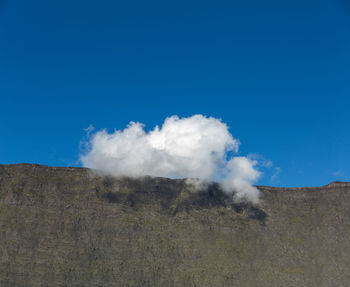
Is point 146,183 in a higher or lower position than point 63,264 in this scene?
higher

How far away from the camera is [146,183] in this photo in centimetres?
10381

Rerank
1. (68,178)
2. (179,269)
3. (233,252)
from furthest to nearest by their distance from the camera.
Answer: (68,178)
(233,252)
(179,269)

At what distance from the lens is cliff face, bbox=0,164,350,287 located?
8062 cm

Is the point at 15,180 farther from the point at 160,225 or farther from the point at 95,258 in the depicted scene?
the point at 160,225

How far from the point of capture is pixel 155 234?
90.9m

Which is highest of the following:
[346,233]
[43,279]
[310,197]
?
[310,197]

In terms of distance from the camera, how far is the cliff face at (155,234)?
3174 inches

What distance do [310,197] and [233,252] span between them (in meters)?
30.2

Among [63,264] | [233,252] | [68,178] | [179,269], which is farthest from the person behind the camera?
[68,178]

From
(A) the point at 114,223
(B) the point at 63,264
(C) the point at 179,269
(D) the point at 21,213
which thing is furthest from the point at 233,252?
(D) the point at 21,213

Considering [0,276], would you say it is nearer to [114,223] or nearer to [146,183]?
[114,223]

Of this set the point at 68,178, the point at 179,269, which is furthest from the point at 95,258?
the point at 68,178

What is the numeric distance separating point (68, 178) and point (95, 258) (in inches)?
866

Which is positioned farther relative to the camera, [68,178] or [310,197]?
[310,197]
